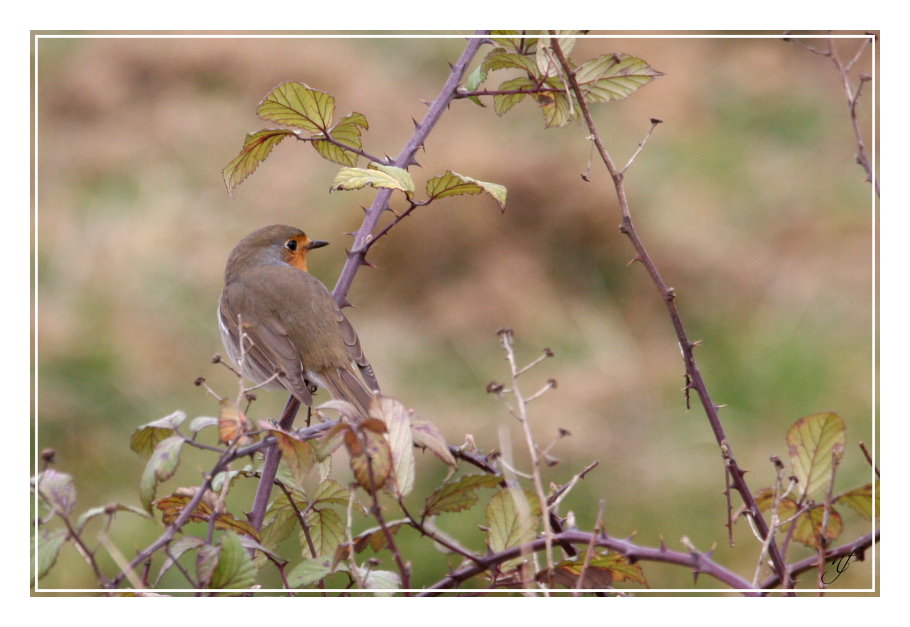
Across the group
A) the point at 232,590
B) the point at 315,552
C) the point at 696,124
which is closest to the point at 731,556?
the point at 696,124

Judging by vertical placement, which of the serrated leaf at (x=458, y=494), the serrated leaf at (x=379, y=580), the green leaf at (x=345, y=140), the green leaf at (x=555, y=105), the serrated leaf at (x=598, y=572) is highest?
the green leaf at (x=555, y=105)

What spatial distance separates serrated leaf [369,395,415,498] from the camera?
1111 millimetres

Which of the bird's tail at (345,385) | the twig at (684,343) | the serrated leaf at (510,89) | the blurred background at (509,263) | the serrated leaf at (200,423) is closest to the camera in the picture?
the serrated leaf at (200,423)

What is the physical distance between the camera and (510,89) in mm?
1599

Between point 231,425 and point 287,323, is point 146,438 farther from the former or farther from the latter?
point 287,323

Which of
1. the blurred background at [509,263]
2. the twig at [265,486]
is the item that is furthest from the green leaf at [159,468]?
the blurred background at [509,263]

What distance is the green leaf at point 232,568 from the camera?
107 centimetres

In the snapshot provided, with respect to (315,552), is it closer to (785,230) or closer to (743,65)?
(743,65)

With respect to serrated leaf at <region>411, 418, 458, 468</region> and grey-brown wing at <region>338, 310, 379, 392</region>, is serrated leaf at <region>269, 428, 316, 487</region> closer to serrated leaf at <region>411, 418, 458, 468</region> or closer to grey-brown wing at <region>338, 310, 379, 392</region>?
serrated leaf at <region>411, 418, 458, 468</region>

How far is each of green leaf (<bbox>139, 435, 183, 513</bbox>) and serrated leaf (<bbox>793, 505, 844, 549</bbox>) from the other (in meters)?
0.76

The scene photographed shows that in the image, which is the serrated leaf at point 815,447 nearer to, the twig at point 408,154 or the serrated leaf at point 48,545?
the twig at point 408,154

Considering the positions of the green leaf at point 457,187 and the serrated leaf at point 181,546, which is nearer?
the serrated leaf at point 181,546

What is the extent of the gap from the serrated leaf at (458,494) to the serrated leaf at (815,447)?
0.38 meters

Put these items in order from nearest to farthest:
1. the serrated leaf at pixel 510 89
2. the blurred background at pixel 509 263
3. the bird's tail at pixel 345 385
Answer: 1. the serrated leaf at pixel 510 89
2. the bird's tail at pixel 345 385
3. the blurred background at pixel 509 263
